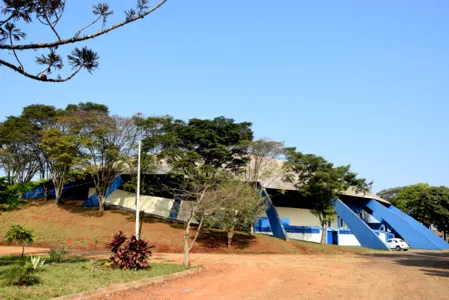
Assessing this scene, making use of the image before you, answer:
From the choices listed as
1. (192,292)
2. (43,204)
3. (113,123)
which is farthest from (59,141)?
(192,292)

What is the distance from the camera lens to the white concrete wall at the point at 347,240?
43.2 m

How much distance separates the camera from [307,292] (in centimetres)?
1070

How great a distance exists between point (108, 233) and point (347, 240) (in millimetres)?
27326

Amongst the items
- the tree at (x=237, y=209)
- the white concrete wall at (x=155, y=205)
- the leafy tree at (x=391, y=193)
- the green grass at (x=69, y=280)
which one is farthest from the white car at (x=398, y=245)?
the leafy tree at (x=391, y=193)

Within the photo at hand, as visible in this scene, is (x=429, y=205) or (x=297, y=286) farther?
(x=429, y=205)

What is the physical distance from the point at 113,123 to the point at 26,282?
24.0 metres

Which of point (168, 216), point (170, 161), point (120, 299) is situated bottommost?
point (120, 299)

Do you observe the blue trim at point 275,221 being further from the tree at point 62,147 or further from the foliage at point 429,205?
the foliage at point 429,205

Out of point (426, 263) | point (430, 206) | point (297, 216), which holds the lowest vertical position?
point (426, 263)

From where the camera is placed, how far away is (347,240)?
43.5m

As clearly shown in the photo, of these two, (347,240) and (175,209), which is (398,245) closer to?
(347,240)

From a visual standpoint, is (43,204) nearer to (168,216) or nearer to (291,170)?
(168,216)

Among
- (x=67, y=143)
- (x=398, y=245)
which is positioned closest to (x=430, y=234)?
(x=398, y=245)

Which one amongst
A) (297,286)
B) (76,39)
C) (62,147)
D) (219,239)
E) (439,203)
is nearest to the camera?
(76,39)
